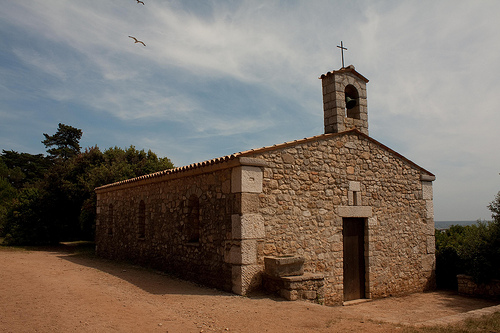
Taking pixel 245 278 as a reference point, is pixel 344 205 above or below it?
above

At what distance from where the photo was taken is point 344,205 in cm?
898

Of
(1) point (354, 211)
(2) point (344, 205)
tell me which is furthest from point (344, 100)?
(1) point (354, 211)

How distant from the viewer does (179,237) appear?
365 inches

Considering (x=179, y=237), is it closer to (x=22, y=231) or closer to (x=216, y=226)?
(x=216, y=226)

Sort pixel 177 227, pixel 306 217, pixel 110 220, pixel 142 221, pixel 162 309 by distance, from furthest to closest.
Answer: pixel 110 220
pixel 142 221
pixel 177 227
pixel 306 217
pixel 162 309

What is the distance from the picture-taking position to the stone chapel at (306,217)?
24.0 ft

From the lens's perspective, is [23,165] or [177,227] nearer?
[177,227]

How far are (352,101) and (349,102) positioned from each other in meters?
0.09

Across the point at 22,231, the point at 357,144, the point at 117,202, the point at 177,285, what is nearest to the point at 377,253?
the point at 357,144

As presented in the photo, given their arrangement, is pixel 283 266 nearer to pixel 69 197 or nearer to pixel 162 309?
pixel 162 309

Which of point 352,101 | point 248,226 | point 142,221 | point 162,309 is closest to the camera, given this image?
point 162,309

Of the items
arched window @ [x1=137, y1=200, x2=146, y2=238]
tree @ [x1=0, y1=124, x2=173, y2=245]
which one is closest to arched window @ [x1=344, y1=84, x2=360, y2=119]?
arched window @ [x1=137, y1=200, x2=146, y2=238]

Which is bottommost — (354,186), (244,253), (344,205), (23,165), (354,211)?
(244,253)

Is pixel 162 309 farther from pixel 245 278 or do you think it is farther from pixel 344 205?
pixel 344 205
